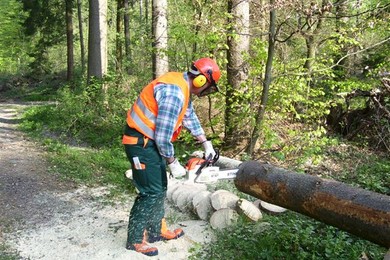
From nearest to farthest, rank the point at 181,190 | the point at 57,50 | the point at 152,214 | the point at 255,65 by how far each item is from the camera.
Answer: the point at 152,214 < the point at 181,190 < the point at 255,65 < the point at 57,50

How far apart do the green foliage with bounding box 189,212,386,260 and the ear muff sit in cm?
163

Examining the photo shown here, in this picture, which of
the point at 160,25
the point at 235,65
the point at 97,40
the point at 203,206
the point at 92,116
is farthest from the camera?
the point at 97,40

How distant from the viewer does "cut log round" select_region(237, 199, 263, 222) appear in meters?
4.64

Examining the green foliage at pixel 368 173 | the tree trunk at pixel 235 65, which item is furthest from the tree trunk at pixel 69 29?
the green foliage at pixel 368 173

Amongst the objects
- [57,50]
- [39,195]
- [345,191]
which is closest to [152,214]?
[345,191]

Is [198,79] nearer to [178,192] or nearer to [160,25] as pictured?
[178,192]

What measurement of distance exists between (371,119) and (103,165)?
5.82m

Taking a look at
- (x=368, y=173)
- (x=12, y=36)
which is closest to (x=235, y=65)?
(x=368, y=173)

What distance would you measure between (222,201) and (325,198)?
4.88 feet

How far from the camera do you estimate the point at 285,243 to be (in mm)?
4012

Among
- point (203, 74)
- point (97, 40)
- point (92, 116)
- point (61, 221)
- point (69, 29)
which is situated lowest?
point (61, 221)

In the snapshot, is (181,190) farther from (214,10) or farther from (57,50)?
(57,50)

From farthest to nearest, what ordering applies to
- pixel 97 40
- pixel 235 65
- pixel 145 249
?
pixel 97 40 < pixel 235 65 < pixel 145 249

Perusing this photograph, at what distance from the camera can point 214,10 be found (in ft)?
26.8
